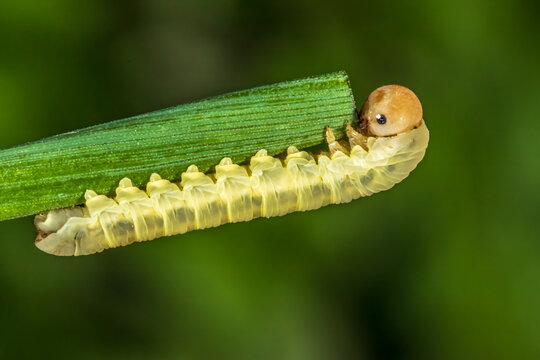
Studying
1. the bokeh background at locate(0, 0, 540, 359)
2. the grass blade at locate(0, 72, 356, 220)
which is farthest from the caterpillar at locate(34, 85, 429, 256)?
the bokeh background at locate(0, 0, 540, 359)

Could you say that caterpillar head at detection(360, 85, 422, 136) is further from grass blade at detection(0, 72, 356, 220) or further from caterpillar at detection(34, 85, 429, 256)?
grass blade at detection(0, 72, 356, 220)

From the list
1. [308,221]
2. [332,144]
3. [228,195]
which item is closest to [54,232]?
[228,195]

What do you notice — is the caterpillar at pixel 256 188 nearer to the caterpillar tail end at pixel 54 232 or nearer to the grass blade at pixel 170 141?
the caterpillar tail end at pixel 54 232

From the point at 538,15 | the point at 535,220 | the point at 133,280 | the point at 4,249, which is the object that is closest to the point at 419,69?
the point at 538,15

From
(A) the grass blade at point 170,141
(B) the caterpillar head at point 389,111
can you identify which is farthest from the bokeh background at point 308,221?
(A) the grass blade at point 170,141

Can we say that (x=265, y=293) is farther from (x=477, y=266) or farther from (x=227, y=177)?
(x=477, y=266)

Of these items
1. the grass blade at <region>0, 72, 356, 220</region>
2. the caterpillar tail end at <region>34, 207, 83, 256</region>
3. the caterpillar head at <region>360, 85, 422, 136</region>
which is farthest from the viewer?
the caterpillar head at <region>360, 85, 422, 136</region>

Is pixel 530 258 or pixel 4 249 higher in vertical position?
pixel 4 249
